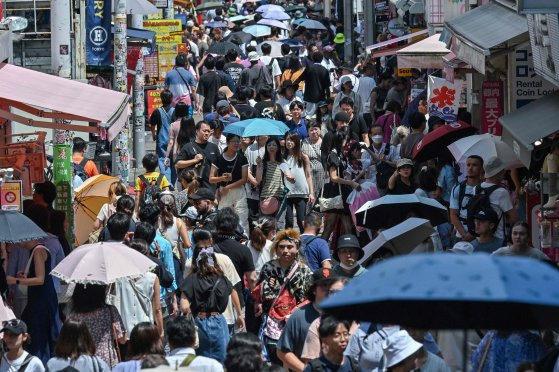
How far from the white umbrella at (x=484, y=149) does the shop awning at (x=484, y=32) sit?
0.75 m

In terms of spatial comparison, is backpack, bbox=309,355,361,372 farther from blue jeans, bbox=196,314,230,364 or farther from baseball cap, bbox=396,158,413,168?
baseball cap, bbox=396,158,413,168

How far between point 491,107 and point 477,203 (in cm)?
464

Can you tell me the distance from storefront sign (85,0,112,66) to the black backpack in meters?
10.5

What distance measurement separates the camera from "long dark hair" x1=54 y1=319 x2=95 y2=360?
998 cm

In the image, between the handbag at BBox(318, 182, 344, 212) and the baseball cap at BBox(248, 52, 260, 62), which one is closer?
the handbag at BBox(318, 182, 344, 212)

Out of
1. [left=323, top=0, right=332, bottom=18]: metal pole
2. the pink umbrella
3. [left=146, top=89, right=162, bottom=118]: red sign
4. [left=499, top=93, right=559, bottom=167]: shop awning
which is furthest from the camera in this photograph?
[left=323, top=0, right=332, bottom=18]: metal pole

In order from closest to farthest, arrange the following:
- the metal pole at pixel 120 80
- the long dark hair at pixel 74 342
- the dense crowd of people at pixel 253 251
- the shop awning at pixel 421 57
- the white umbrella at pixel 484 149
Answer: the dense crowd of people at pixel 253 251 → the long dark hair at pixel 74 342 → the white umbrella at pixel 484 149 → the metal pole at pixel 120 80 → the shop awning at pixel 421 57

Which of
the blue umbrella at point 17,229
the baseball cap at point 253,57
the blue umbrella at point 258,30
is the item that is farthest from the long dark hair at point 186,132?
the blue umbrella at point 258,30

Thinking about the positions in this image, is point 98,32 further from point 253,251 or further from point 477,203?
point 477,203

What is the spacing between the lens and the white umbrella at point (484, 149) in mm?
14805

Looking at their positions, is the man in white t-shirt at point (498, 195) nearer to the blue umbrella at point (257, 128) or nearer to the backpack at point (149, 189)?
the backpack at point (149, 189)

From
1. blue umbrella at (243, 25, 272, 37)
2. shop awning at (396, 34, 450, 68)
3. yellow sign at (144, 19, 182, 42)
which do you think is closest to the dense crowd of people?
shop awning at (396, 34, 450, 68)

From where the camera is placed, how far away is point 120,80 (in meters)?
22.5

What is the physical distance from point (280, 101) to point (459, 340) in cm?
1657
